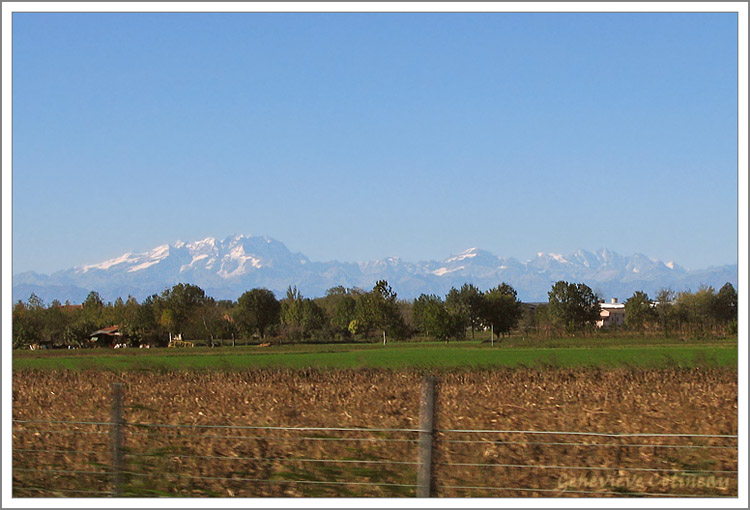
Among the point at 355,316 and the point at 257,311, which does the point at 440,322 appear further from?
the point at 257,311

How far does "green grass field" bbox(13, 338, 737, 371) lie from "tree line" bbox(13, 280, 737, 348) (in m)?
5.96

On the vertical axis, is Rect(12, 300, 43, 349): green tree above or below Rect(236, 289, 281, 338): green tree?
below

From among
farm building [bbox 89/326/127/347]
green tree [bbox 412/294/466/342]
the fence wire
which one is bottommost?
the fence wire

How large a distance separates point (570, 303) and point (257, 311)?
105ft

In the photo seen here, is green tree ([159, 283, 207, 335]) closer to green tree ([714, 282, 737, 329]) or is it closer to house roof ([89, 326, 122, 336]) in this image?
house roof ([89, 326, 122, 336])

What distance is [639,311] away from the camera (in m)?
67.8

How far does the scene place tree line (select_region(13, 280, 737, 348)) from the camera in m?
60.1

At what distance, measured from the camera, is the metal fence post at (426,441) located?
24.4 feet

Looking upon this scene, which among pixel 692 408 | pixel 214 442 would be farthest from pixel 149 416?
pixel 692 408

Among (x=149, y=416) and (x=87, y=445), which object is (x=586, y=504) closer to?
(x=87, y=445)

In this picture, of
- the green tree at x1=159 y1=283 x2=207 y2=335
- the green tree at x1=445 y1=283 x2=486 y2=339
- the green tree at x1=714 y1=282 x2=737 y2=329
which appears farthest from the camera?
the green tree at x1=445 y1=283 x2=486 y2=339

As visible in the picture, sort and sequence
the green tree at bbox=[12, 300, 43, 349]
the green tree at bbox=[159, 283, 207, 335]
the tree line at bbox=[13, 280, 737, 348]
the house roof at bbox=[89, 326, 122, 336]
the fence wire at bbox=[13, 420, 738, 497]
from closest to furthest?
the fence wire at bbox=[13, 420, 738, 497]
the tree line at bbox=[13, 280, 737, 348]
the green tree at bbox=[12, 300, 43, 349]
the green tree at bbox=[159, 283, 207, 335]
the house roof at bbox=[89, 326, 122, 336]

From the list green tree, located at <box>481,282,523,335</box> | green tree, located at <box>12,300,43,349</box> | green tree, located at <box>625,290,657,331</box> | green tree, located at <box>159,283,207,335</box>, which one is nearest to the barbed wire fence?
green tree, located at <box>625,290,657,331</box>

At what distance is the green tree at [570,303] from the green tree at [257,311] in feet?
95.8
